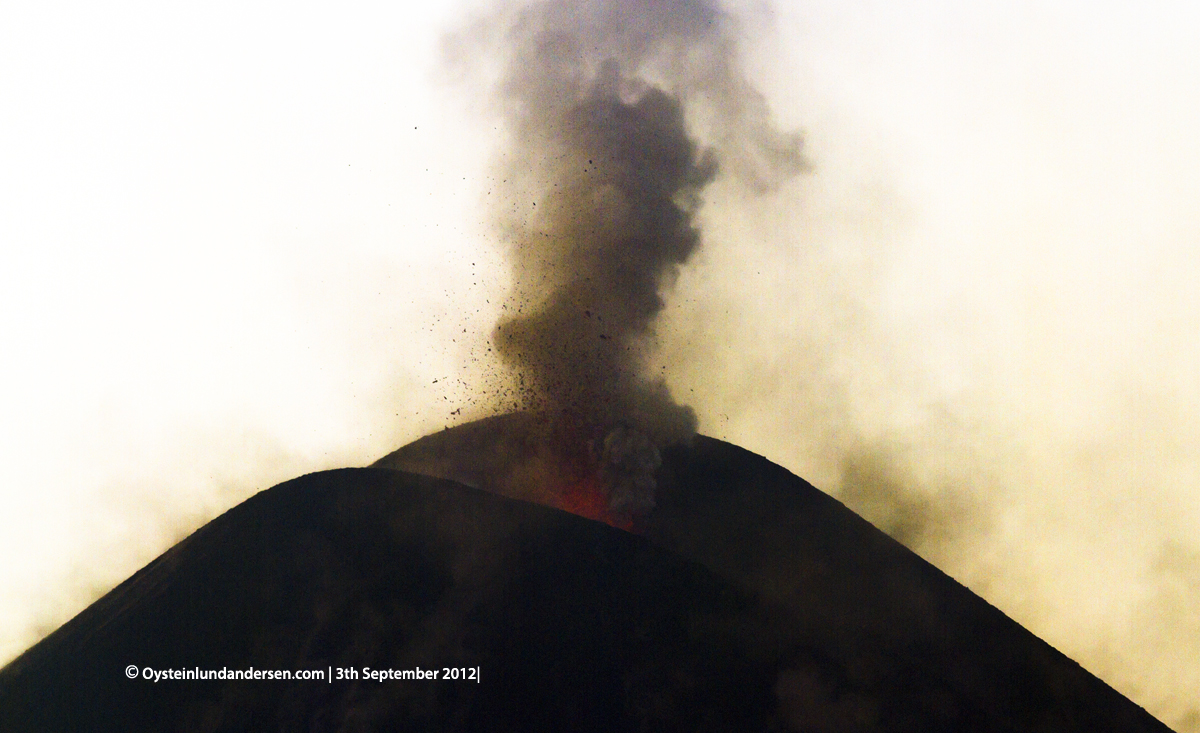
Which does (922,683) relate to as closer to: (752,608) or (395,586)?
(752,608)

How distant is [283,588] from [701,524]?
14.7m

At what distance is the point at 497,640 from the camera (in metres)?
22.8

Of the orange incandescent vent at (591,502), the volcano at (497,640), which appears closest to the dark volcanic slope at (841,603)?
the volcano at (497,640)

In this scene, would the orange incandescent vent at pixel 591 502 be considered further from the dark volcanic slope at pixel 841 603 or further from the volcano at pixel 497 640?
the dark volcanic slope at pixel 841 603

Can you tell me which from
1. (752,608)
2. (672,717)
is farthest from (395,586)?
(752,608)

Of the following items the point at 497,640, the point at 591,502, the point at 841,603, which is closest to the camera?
the point at 497,640

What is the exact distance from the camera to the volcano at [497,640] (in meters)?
21.6

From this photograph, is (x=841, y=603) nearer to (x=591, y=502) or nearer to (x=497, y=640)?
(x=591, y=502)

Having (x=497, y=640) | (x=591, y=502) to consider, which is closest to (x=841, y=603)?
(x=591, y=502)

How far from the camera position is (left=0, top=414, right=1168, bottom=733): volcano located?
21.6m

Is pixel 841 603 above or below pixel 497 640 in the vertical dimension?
above

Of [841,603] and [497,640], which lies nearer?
[497,640]

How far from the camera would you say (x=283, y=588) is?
968 inches

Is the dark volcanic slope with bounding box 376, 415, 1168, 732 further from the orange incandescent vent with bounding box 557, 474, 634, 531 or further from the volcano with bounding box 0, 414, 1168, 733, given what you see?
the orange incandescent vent with bounding box 557, 474, 634, 531
